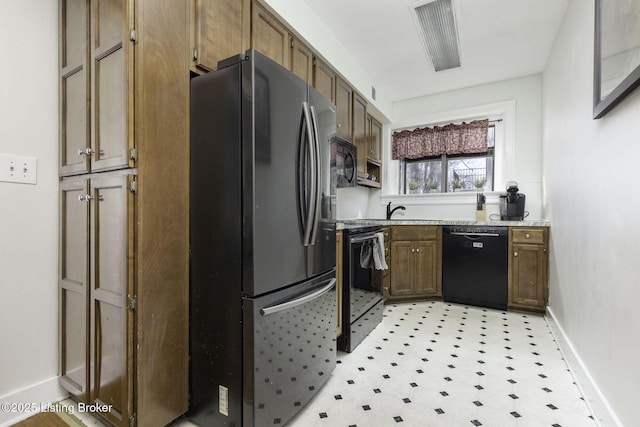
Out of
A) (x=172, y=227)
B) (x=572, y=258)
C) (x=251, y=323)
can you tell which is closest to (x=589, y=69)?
(x=572, y=258)

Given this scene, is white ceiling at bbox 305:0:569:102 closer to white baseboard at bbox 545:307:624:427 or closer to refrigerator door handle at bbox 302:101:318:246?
refrigerator door handle at bbox 302:101:318:246

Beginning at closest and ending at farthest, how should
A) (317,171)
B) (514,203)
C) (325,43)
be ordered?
1. (317,171)
2. (325,43)
3. (514,203)

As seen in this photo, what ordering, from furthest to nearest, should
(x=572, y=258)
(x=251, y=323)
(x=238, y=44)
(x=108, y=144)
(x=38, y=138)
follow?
(x=572, y=258), (x=238, y=44), (x=38, y=138), (x=108, y=144), (x=251, y=323)

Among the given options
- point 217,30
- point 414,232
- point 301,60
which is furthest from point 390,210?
point 217,30

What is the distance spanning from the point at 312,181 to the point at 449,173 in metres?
3.16

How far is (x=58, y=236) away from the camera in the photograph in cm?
164

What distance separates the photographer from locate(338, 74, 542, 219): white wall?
3.53 meters

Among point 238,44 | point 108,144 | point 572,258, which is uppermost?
point 238,44

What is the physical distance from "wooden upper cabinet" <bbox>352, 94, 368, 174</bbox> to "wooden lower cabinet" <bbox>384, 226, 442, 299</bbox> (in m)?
0.89

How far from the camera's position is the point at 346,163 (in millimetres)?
3027

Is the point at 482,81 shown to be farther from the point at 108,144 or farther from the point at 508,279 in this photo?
the point at 108,144

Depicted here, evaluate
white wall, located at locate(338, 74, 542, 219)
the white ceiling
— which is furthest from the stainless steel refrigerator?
white wall, located at locate(338, 74, 542, 219)

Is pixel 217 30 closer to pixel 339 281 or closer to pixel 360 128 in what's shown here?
pixel 339 281

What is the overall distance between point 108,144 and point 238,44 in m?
0.92
